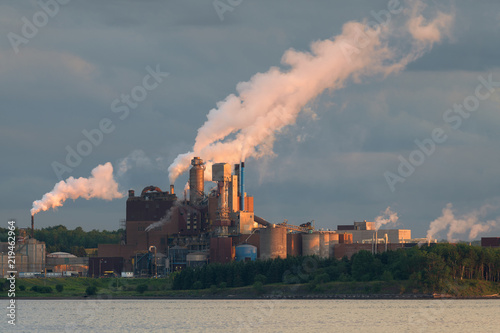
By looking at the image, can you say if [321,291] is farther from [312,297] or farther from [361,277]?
[361,277]

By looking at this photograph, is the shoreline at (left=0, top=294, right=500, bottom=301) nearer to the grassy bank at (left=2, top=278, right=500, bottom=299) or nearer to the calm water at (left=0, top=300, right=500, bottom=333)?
the grassy bank at (left=2, top=278, right=500, bottom=299)

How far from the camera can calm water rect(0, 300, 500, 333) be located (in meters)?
118

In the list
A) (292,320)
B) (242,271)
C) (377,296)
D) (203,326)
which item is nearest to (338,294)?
(377,296)

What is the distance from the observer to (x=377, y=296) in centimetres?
18000

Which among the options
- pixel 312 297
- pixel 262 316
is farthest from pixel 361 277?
pixel 262 316

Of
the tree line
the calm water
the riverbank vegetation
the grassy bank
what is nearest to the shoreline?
the grassy bank

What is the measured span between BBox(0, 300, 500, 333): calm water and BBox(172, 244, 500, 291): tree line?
8.21m

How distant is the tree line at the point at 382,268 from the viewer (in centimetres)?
17725

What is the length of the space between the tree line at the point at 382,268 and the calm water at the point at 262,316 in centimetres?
821

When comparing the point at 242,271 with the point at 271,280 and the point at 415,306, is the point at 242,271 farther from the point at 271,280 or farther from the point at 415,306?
the point at 415,306

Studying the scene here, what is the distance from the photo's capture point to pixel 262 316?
138 meters

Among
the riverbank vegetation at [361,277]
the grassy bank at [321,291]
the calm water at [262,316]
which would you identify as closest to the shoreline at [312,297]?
the grassy bank at [321,291]

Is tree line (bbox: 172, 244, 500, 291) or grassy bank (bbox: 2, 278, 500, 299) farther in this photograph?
grassy bank (bbox: 2, 278, 500, 299)

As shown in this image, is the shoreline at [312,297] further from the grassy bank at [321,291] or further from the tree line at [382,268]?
the tree line at [382,268]
